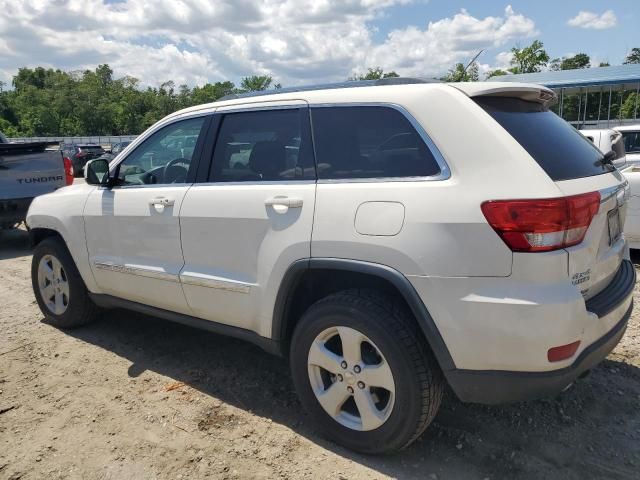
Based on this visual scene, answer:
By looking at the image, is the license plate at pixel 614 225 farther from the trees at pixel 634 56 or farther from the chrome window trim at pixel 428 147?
the trees at pixel 634 56

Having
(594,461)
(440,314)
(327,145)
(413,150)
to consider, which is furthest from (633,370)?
(327,145)

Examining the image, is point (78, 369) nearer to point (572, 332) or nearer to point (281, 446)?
point (281, 446)

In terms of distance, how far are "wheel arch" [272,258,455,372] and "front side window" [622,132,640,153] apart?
687 centimetres

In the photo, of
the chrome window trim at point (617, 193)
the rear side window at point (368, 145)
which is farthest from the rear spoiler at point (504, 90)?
the chrome window trim at point (617, 193)

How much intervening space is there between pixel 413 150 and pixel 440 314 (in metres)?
0.80

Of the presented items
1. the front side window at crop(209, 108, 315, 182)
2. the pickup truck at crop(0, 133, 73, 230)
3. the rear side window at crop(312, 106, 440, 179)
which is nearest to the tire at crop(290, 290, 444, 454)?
the rear side window at crop(312, 106, 440, 179)

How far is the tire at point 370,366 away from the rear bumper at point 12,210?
6854 mm

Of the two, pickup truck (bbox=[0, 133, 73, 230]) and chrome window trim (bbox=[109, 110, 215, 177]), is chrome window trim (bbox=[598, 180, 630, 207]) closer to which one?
chrome window trim (bbox=[109, 110, 215, 177])

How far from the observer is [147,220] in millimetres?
3619

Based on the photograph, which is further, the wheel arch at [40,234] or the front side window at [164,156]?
the wheel arch at [40,234]

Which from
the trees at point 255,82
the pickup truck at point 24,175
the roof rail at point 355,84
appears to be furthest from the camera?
the trees at point 255,82

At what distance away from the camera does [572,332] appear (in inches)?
90.4

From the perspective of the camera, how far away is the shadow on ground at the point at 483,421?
8.86ft

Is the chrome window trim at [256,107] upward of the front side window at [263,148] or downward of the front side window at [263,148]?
upward
